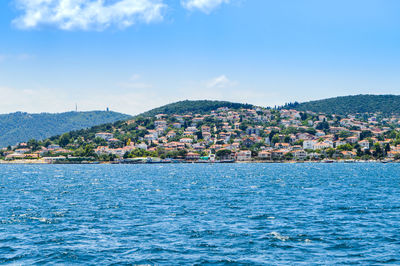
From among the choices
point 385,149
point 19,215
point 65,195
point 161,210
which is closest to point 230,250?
point 161,210

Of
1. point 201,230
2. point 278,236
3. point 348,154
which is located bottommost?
point 278,236

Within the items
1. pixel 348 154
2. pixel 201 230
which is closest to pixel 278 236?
pixel 201 230

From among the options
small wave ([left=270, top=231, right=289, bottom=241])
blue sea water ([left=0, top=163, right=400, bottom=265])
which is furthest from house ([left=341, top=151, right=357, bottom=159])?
small wave ([left=270, top=231, right=289, bottom=241])

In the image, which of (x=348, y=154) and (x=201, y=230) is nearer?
(x=201, y=230)

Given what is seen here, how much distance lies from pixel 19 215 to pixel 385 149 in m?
182

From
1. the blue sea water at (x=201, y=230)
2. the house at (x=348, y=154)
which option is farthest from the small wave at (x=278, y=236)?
the house at (x=348, y=154)

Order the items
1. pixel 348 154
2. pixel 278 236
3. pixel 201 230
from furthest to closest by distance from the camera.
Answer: pixel 348 154 < pixel 201 230 < pixel 278 236

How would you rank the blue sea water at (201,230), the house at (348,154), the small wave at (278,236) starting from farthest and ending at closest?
the house at (348,154) < the small wave at (278,236) < the blue sea water at (201,230)

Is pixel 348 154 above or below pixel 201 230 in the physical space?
above

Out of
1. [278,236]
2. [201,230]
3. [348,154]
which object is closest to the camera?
[278,236]

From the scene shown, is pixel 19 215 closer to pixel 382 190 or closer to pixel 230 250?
pixel 230 250

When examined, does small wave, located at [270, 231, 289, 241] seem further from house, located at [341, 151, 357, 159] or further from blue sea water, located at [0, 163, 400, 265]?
house, located at [341, 151, 357, 159]

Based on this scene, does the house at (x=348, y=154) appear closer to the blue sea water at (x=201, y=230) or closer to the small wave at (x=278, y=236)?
the blue sea water at (x=201, y=230)

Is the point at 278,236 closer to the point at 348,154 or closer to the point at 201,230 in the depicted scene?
the point at 201,230
